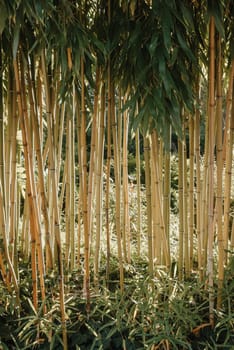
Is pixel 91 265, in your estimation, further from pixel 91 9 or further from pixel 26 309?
pixel 91 9

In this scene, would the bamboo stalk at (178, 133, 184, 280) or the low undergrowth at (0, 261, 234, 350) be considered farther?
the bamboo stalk at (178, 133, 184, 280)

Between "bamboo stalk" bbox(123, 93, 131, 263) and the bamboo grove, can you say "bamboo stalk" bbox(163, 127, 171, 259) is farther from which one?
"bamboo stalk" bbox(123, 93, 131, 263)

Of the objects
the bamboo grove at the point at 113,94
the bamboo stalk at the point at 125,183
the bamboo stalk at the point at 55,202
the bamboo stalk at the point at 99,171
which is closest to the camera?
the bamboo grove at the point at 113,94

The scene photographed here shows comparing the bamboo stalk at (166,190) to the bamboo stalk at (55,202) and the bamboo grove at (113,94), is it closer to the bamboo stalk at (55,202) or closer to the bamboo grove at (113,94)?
the bamboo grove at (113,94)

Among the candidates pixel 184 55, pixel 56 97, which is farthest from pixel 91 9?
pixel 184 55

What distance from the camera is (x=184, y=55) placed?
6.29 feet

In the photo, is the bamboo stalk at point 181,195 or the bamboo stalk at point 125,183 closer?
the bamboo stalk at point 181,195

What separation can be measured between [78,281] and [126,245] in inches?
16.5

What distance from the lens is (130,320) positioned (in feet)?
6.35

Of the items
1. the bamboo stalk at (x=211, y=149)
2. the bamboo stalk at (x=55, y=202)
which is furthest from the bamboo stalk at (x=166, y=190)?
the bamboo stalk at (x=55, y=202)

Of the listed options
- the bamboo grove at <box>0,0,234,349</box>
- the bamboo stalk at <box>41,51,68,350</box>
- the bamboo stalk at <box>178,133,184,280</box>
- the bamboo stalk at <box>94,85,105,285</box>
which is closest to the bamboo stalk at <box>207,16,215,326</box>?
the bamboo grove at <box>0,0,234,349</box>

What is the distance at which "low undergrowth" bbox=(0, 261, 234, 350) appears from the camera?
1.88 metres

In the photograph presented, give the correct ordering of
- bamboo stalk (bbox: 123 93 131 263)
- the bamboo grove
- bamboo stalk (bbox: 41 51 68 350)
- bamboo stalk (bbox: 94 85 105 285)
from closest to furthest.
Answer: the bamboo grove → bamboo stalk (bbox: 41 51 68 350) → bamboo stalk (bbox: 94 85 105 285) → bamboo stalk (bbox: 123 93 131 263)

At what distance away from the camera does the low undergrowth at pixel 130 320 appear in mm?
1881
